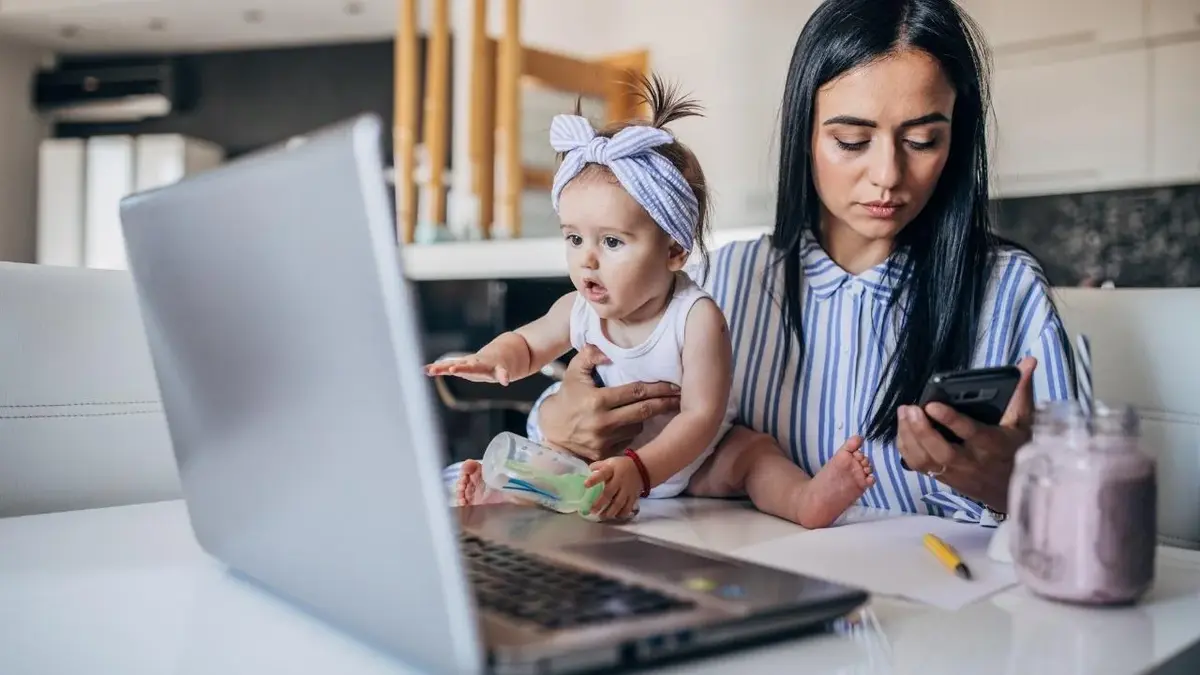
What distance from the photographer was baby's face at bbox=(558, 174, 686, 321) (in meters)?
0.92

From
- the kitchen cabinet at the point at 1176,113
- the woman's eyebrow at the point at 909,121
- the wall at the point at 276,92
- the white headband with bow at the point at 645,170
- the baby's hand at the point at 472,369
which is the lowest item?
the baby's hand at the point at 472,369

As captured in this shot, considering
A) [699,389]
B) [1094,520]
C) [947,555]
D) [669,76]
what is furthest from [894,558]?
[669,76]

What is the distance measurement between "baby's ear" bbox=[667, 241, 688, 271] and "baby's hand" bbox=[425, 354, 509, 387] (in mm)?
194

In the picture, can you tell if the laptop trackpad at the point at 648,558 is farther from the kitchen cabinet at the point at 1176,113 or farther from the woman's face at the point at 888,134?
the kitchen cabinet at the point at 1176,113

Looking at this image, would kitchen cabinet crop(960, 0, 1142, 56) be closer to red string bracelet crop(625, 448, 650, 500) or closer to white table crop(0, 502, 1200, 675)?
red string bracelet crop(625, 448, 650, 500)

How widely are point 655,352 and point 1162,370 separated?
507 mm

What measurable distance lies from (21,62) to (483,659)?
7292 mm

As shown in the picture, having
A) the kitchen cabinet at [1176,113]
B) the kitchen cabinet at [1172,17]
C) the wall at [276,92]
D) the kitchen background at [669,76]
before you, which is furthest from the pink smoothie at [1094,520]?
the wall at [276,92]

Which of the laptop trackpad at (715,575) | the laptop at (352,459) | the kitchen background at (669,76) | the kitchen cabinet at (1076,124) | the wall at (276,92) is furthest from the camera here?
the wall at (276,92)

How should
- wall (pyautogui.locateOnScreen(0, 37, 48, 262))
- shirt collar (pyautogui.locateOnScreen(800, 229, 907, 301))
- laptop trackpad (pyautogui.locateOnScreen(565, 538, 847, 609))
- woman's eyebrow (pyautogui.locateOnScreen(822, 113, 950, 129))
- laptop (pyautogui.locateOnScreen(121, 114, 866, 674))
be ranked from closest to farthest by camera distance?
laptop (pyautogui.locateOnScreen(121, 114, 866, 674))
laptop trackpad (pyautogui.locateOnScreen(565, 538, 847, 609))
woman's eyebrow (pyautogui.locateOnScreen(822, 113, 950, 129))
shirt collar (pyautogui.locateOnScreen(800, 229, 907, 301))
wall (pyautogui.locateOnScreen(0, 37, 48, 262))

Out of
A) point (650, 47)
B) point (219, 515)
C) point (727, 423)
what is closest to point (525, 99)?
point (650, 47)

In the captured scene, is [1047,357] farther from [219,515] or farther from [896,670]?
[219,515]

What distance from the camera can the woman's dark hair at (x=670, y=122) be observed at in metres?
0.95

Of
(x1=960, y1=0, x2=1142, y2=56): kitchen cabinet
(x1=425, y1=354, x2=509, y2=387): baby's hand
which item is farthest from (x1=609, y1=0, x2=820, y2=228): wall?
(x1=425, y1=354, x2=509, y2=387): baby's hand
